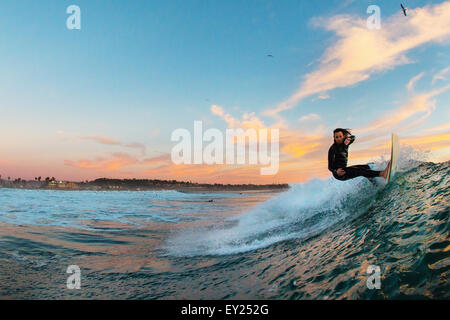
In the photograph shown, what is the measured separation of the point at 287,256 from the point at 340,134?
150 inches

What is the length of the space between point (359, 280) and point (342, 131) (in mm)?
4753

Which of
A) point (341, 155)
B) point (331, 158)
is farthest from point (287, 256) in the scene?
point (341, 155)

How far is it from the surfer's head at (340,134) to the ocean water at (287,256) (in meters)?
2.08

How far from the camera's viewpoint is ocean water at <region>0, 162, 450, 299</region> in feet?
11.7

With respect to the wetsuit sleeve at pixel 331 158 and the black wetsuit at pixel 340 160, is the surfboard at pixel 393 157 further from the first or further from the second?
the wetsuit sleeve at pixel 331 158

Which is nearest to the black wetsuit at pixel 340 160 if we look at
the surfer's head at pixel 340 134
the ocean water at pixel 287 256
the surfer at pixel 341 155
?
the surfer at pixel 341 155

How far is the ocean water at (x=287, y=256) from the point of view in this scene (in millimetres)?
3576

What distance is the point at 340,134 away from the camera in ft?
23.7

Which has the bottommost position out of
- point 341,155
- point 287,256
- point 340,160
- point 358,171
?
point 287,256
